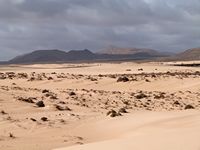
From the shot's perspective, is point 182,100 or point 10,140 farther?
point 182,100

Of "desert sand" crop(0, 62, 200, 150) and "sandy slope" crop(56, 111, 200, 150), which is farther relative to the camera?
"desert sand" crop(0, 62, 200, 150)

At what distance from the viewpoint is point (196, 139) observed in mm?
8234

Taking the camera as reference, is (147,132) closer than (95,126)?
Yes

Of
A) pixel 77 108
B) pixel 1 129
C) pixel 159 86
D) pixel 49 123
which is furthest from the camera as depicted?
pixel 159 86

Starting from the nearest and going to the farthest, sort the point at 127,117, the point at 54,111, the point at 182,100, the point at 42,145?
the point at 42,145
the point at 127,117
the point at 54,111
the point at 182,100

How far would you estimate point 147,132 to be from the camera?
11578 mm

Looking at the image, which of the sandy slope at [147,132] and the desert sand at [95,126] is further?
the desert sand at [95,126]

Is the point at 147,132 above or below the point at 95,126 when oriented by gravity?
above

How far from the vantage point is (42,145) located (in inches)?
417

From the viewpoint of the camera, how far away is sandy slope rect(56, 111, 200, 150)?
8.13m

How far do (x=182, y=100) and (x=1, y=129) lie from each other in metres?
12.3

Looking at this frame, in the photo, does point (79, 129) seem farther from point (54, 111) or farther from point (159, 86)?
point (159, 86)

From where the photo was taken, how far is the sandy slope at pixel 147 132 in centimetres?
813

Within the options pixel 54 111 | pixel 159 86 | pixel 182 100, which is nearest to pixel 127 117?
pixel 54 111
